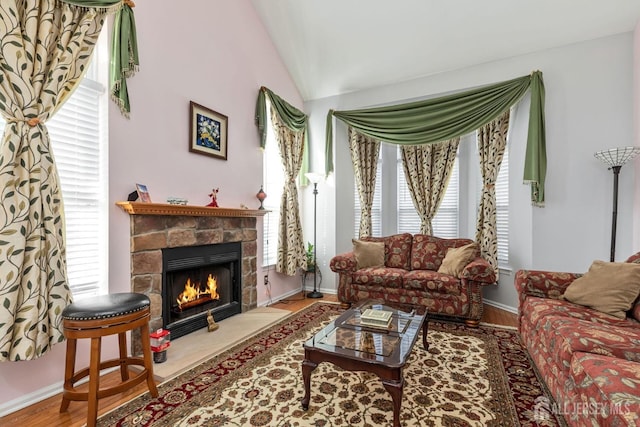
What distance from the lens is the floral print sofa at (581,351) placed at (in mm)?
1195

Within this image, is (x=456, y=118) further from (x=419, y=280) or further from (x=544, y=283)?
(x=544, y=283)

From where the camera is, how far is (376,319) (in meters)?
2.16

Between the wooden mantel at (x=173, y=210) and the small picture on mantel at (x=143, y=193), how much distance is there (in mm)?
101

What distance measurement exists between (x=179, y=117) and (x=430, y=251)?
3356 mm

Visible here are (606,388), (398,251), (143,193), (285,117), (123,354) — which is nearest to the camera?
(606,388)

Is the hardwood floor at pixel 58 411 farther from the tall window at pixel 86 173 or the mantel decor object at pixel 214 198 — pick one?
the mantel decor object at pixel 214 198

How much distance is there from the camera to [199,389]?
81.0 inches

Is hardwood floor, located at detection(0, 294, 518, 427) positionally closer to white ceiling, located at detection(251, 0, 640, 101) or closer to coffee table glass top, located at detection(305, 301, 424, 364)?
coffee table glass top, located at detection(305, 301, 424, 364)

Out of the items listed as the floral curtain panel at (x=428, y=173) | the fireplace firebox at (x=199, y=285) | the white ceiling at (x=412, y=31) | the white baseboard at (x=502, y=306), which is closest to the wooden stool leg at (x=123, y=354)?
the fireplace firebox at (x=199, y=285)

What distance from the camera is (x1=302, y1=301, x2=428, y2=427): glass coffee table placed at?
5.34 feet

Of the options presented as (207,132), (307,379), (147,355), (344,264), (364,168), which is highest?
(207,132)

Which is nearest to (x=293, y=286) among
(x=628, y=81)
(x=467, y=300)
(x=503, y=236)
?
(x=467, y=300)

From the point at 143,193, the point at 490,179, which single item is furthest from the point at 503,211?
the point at 143,193

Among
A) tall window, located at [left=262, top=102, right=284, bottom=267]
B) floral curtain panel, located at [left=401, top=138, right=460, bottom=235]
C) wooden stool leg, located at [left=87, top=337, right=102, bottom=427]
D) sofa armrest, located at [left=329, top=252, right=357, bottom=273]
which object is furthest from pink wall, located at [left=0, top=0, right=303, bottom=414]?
floral curtain panel, located at [left=401, top=138, right=460, bottom=235]
